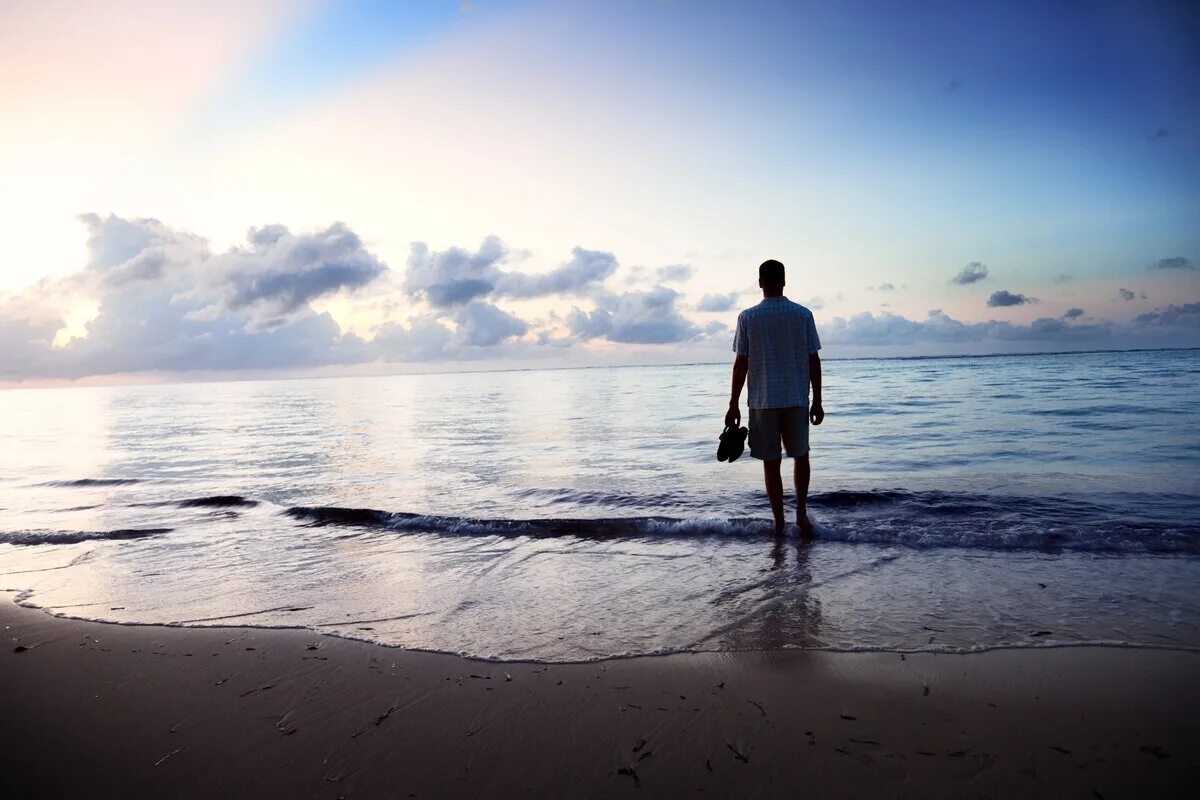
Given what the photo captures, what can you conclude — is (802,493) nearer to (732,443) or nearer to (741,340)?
(732,443)

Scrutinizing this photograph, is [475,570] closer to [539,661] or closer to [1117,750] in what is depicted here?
[539,661]

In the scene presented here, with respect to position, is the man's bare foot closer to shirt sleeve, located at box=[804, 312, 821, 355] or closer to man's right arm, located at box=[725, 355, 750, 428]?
man's right arm, located at box=[725, 355, 750, 428]

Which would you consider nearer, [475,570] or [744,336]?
[475,570]

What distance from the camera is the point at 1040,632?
146 inches

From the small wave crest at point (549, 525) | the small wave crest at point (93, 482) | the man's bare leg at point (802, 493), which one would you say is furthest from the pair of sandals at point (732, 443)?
the small wave crest at point (93, 482)

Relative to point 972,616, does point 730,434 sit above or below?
above

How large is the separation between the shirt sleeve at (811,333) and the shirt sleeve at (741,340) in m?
0.60

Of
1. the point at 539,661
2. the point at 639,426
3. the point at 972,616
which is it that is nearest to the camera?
the point at 539,661

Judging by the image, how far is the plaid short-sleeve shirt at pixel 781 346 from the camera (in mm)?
6375

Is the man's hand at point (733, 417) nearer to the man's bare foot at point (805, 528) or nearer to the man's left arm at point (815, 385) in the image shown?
the man's left arm at point (815, 385)

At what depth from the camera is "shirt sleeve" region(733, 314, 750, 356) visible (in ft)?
21.5

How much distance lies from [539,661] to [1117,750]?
2.63m

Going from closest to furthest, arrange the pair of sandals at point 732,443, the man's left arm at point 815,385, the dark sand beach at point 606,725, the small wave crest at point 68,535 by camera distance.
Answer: the dark sand beach at point 606,725 < the man's left arm at point 815,385 < the pair of sandals at point 732,443 < the small wave crest at point 68,535

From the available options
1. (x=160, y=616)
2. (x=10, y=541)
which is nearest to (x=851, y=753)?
(x=160, y=616)
